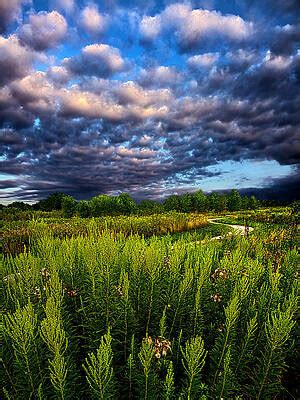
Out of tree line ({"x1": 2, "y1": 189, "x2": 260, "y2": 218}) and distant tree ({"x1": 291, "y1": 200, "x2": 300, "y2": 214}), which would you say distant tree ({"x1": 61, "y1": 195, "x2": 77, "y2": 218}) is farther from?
distant tree ({"x1": 291, "y1": 200, "x2": 300, "y2": 214})

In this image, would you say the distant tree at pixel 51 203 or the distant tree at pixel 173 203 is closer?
the distant tree at pixel 51 203

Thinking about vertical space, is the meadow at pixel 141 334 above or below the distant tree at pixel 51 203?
below

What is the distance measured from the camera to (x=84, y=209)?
47969 mm

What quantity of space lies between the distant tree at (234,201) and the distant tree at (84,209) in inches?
2324

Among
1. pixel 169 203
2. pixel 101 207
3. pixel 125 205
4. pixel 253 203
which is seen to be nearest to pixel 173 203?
pixel 169 203

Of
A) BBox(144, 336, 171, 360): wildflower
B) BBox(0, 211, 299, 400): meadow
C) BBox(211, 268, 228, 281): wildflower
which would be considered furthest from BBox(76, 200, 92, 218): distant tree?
BBox(144, 336, 171, 360): wildflower

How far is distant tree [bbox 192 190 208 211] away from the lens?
89625 millimetres

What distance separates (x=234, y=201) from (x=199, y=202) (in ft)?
43.5

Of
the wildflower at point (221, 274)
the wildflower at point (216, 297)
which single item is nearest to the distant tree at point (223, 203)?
the wildflower at point (221, 274)

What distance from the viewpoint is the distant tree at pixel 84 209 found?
46.7 meters

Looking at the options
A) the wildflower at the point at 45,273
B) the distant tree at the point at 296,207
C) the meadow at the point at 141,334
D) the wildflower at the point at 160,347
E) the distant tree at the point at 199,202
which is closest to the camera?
the meadow at the point at 141,334

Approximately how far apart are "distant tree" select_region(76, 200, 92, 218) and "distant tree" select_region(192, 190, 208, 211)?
46.0m

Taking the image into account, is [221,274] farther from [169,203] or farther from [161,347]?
[169,203]

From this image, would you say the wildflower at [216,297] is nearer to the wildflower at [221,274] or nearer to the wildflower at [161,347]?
the wildflower at [221,274]
